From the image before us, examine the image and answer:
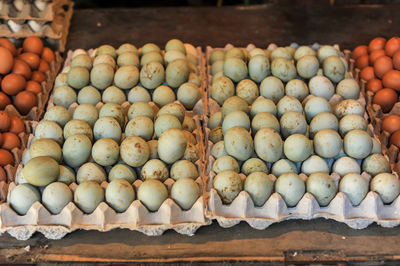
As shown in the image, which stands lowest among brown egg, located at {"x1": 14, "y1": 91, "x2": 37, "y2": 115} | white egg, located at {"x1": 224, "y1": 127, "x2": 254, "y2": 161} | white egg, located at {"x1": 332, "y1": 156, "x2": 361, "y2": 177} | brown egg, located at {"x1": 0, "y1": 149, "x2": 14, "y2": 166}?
white egg, located at {"x1": 332, "y1": 156, "x2": 361, "y2": 177}

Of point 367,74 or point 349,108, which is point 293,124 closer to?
point 349,108

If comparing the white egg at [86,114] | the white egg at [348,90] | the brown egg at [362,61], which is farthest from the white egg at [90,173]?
the brown egg at [362,61]

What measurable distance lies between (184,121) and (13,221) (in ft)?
3.28

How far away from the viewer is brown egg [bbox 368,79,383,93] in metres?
2.91

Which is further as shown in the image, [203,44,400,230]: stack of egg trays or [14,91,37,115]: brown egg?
[14,91,37,115]: brown egg

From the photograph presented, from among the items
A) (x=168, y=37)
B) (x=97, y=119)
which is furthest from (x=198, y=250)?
(x=168, y=37)

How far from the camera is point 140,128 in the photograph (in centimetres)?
238

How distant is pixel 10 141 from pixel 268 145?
1404mm

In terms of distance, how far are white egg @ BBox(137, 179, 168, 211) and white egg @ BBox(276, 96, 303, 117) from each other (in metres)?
0.79

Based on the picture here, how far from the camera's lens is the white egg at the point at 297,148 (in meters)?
2.21

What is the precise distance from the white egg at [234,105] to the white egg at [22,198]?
1051 mm

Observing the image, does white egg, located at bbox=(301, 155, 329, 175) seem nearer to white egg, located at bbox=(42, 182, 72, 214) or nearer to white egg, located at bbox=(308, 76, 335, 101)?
white egg, located at bbox=(308, 76, 335, 101)

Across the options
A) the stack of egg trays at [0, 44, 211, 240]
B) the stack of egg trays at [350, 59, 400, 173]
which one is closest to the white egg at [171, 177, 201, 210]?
the stack of egg trays at [0, 44, 211, 240]

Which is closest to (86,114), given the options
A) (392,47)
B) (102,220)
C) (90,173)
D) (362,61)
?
(90,173)
